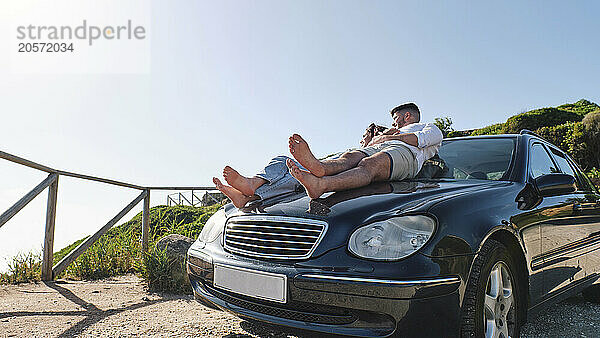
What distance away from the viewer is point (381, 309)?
1899mm

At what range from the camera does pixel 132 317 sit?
3502mm

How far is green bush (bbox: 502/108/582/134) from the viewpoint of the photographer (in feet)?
74.4

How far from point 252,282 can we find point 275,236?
9.5 inches

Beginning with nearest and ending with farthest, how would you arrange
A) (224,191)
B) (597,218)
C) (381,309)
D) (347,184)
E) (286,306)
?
(381,309) → (286,306) → (347,184) → (224,191) → (597,218)

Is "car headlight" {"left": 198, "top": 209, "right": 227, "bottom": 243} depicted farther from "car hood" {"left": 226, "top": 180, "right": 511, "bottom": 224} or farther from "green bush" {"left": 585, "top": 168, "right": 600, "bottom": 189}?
"green bush" {"left": 585, "top": 168, "right": 600, "bottom": 189}

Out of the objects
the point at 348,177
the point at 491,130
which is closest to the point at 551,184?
the point at 348,177

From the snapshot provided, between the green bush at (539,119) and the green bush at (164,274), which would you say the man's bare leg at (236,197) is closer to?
the green bush at (164,274)

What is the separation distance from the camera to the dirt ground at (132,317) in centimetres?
309

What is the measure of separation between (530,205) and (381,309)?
1.29 metres

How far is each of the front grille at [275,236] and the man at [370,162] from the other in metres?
0.33

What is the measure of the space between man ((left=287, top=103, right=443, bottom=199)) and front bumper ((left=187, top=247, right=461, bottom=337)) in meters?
0.60

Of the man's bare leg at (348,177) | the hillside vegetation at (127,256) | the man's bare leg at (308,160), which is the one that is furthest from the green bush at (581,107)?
the man's bare leg at (308,160)

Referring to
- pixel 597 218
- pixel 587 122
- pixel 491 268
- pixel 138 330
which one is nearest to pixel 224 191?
pixel 138 330

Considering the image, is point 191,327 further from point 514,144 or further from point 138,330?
point 514,144
